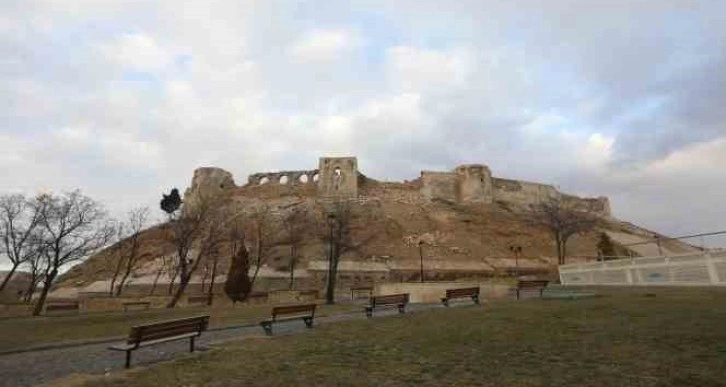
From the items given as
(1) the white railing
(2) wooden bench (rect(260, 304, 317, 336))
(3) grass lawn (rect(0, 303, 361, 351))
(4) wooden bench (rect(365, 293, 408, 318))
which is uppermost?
(1) the white railing

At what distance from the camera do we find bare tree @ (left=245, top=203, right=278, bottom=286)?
176ft

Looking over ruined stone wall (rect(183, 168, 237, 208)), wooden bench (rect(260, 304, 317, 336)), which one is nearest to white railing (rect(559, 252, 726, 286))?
wooden bench (rect(260, 304, 317, 336))

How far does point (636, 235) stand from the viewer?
283 feet

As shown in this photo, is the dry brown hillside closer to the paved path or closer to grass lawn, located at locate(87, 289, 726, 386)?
the paved path

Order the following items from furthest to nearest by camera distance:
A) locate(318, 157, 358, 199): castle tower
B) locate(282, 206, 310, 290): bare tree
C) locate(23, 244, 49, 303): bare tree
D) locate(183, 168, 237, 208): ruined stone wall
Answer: locate(183, 168, 237, 208): ruined stone wall, locate(318, 157, 358, 199): castle tower, locate(282, 206, 310, 290): bare tree, locate(23, 244, 49, 303): bare tree

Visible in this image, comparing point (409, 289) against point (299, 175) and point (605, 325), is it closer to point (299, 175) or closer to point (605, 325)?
point (605, 325)

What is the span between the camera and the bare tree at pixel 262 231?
53669mm

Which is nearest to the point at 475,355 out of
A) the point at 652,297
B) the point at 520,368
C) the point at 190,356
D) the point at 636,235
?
the point at 520,368

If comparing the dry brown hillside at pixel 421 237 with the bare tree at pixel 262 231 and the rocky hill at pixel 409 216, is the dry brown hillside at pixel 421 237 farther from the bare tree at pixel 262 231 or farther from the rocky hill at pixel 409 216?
the bare tree at pixel 262 231

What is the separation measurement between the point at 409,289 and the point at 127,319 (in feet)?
47.3

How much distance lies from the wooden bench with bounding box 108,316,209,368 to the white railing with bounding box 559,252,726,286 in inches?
611

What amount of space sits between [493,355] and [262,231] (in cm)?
5691

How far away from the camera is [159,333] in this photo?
9.73m

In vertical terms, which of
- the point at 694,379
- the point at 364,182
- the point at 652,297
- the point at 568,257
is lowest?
the point at 694,379
